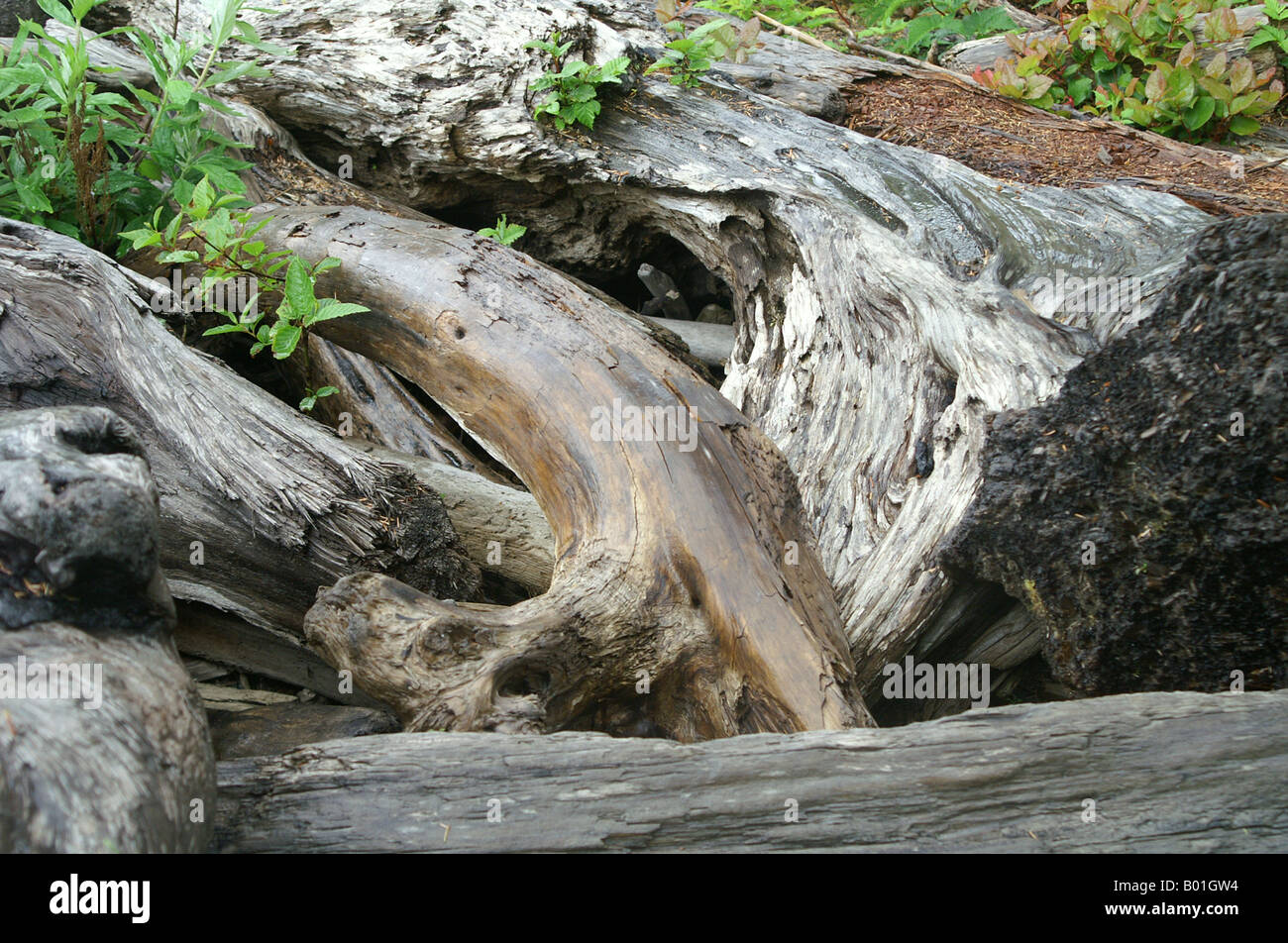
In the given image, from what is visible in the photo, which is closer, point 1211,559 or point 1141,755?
point 1141,755

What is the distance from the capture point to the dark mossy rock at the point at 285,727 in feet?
10.1

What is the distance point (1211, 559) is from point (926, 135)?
3.18 m

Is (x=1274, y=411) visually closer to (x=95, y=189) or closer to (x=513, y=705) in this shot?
(x=513, y=705)

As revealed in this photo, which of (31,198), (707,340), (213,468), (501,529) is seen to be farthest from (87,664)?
(707,340)

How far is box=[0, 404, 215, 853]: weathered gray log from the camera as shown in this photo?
6.03 ft

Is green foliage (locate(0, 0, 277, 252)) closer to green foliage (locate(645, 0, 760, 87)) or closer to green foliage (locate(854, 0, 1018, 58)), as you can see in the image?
green foliage (locate(645, 0, 760, 87))

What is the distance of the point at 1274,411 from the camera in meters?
2.80

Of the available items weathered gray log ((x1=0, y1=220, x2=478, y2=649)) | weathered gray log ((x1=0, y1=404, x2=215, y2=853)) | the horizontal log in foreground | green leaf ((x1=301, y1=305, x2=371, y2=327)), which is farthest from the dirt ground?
weathered gray log ((x1=0, y1=404, x2=215, y2=853))

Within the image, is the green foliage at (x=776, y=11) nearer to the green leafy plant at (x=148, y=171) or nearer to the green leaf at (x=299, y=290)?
the green leafy plant at (x=148, y=171)

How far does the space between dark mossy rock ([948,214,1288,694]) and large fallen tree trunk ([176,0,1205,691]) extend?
21 centimetres
